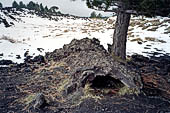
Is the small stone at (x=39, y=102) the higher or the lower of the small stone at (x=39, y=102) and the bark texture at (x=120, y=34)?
the lower

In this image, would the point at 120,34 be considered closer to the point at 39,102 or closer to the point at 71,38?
the point at 39,102

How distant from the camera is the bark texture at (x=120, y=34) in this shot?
15.3ft

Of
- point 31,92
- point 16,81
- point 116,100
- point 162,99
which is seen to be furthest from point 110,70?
point 16,81

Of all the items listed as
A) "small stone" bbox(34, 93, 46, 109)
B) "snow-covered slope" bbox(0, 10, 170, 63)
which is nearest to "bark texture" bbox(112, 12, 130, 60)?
"snow-covered slope" bbox(0, 10, 170, 63)

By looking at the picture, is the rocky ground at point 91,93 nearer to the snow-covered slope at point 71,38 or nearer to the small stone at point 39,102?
the small stone at point 39,102

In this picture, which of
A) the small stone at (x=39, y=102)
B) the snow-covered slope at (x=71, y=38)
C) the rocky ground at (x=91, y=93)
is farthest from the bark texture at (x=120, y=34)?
the small stone at (x=39, y=102)

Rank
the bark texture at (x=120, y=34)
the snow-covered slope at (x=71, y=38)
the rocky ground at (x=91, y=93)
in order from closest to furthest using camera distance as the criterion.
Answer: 1. the rocky ground at (x=91, y=93)
2. the bark texture at (x=120, y=34)
3. the snow-covered slope at (x=71, y=38)

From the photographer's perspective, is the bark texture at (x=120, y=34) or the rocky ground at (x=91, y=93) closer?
the rocky ground at (x=91, y=93)

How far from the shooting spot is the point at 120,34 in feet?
16.0

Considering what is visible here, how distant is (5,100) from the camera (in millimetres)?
3279

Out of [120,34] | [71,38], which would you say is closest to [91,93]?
[120,34]

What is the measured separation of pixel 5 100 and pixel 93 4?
10.2 feet

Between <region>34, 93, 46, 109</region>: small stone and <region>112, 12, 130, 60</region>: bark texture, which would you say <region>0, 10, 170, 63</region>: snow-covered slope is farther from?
<region>34, 93, 46, 109</region>: small stone

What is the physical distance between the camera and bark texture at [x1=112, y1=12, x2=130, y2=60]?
4.66m
